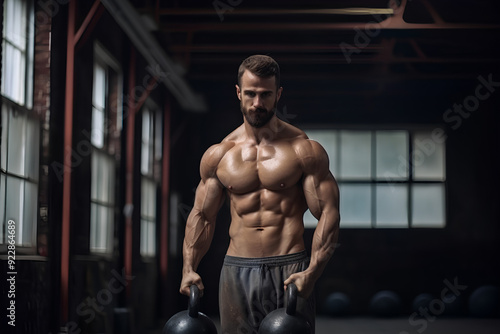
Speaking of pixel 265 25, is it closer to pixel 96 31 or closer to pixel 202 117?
pixel 96 31

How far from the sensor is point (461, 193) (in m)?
13.1

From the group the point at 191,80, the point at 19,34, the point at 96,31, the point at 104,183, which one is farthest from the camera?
the point at 191,80

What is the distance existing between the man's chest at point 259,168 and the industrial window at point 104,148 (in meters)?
3.88

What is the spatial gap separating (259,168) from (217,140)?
954 cm

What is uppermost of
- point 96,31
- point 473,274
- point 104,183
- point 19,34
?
point 96,31

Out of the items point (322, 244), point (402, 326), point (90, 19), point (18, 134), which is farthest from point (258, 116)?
point (402, 326)

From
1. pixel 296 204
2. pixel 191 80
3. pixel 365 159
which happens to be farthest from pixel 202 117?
pixel 296 204

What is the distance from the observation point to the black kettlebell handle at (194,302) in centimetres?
334

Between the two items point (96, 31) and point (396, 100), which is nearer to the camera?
point (96, 31)

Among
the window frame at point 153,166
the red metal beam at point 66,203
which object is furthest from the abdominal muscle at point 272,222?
the window frame at point 153,166

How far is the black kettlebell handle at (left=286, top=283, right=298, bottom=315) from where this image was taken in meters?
3.20

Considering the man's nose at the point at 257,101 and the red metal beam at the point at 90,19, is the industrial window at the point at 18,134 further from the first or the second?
the man's nose at the point at 257,101

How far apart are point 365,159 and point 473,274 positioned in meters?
2.52

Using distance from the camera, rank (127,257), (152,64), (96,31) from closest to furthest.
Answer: (96,31), (127,257), (152,64)
